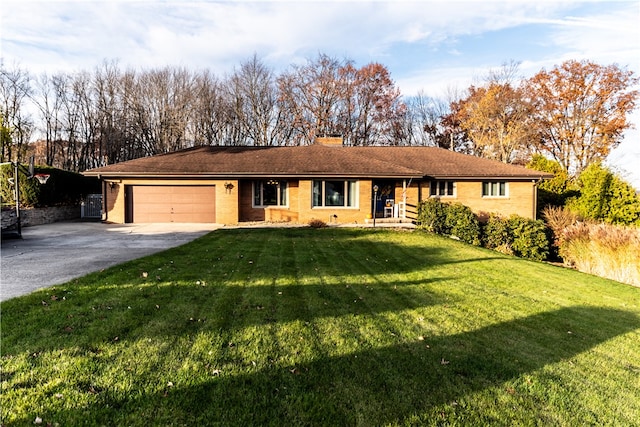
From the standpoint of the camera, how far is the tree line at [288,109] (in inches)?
1143

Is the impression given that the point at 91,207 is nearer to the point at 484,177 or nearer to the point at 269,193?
the point at 269,193

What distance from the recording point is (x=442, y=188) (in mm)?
18875

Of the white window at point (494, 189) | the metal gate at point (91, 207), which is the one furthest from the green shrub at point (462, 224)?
the metal gate at point (91, 207)

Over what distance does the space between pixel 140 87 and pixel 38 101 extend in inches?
343

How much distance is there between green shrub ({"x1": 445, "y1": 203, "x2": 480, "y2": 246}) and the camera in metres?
14.0

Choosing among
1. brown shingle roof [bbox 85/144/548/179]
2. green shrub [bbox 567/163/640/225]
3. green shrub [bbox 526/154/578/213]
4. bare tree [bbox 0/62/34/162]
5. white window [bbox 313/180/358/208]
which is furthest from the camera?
bare tree [bbox 0/62/34/162]

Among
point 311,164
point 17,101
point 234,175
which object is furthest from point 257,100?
point 17,101

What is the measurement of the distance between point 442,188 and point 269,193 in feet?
32.6

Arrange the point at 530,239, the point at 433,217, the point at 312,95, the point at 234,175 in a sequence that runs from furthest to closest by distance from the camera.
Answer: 1. the point at 312,95
2. the point at 234,175
3. the point at 433,217
4. the point at 530,239

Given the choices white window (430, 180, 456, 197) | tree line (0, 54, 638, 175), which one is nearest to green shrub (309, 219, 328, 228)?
white window (430, 180, 456, 197)

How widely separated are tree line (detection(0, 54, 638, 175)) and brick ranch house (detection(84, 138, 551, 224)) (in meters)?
13.0

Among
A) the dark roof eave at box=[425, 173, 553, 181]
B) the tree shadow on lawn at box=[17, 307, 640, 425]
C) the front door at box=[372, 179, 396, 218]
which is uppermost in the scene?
the dark roof eave at box=[425, 173, 553, 181]

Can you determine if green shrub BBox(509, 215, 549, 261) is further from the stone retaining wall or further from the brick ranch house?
the stone retaining wall

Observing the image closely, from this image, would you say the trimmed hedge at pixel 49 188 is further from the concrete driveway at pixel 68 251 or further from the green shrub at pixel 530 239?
the green shrub at pixel 530 239
